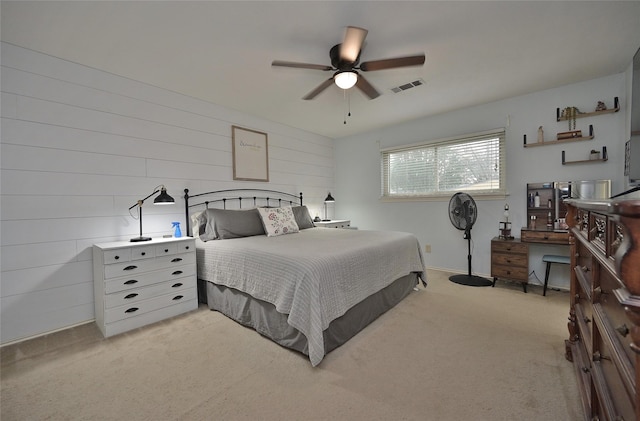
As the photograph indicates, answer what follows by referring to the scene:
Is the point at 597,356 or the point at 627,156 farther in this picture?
the point at 627,156

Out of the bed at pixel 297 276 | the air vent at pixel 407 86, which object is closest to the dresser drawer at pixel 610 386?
the bed at pixel 297 276

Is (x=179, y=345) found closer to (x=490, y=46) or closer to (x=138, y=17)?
(x=138, y=17)

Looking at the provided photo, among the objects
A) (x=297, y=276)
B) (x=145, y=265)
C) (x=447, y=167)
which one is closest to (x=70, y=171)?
(x=145, y=265)

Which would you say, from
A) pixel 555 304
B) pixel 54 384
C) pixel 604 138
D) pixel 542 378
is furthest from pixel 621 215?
pixel 604 138

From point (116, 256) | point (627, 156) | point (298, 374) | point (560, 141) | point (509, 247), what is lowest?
point (298, 374)

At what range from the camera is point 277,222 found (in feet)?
11.5

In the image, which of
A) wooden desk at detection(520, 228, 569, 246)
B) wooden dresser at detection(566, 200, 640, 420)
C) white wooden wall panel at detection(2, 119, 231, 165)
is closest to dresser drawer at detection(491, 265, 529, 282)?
wooden desk at detection(520, 228, 569, 246)

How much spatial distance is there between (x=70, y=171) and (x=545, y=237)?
16.7ft

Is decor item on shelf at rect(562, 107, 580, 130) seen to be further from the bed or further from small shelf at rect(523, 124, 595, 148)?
the bed

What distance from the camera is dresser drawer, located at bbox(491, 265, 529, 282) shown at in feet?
10.5

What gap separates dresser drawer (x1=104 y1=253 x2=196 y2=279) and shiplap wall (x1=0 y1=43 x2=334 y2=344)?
1.67ft

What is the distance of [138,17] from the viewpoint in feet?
6.46

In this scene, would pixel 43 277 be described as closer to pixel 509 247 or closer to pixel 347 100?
pixel 347 100

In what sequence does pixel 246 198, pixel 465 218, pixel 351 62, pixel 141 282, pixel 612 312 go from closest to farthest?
pixel 612 312 < pixel 351 62 < pixel 141 282 < pixel 465 218 < pixel 246 198
